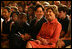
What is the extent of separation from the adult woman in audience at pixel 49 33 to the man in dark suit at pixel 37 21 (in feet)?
0.56

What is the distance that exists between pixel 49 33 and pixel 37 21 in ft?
2.20

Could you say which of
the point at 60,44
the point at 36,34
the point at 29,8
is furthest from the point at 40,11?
the point at 60,44

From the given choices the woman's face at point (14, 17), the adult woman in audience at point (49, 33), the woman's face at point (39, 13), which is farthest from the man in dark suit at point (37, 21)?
the woman's face at point (14, 17)

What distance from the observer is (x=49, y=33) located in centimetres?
695

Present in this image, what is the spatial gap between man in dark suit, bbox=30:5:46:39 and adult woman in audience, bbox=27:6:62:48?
169 mm

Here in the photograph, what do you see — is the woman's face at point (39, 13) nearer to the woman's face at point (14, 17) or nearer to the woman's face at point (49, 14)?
the woman's face at point (49, 14)

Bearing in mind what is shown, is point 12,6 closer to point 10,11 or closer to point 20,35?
point 10,11

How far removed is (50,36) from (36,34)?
1.86 feet

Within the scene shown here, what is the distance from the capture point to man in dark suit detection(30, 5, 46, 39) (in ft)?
23.1

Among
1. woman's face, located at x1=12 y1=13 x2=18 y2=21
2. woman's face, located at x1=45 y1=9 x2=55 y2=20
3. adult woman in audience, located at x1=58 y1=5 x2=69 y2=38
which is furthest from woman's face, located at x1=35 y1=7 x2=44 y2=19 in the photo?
woman's face, located at x1=12 y1=13 x2=18 y2=21

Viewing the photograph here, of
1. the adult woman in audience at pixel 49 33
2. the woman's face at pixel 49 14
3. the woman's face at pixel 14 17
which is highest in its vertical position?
the woman's face at pixel 49 14

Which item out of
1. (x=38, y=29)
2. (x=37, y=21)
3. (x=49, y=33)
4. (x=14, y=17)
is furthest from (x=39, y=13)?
(x=14, y=17)

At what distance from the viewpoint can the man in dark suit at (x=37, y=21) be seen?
23.1ft

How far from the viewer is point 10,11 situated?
23.3 feet
